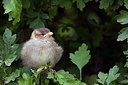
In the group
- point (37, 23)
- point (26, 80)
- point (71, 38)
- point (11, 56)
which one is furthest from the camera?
point (71, 38)

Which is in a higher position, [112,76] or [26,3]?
[26,3]

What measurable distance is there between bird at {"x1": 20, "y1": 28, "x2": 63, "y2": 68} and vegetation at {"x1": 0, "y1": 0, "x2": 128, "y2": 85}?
84 mm

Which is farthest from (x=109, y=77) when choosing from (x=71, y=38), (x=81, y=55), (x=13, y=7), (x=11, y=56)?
(x=71, y=38)

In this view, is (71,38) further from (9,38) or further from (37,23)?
(9,38)

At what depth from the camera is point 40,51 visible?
14.4 ft

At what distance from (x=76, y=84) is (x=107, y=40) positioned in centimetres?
208

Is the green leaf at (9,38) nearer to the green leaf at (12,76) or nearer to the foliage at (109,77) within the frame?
the green leaf at (12,76)

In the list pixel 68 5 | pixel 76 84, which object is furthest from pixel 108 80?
pixel 68 5

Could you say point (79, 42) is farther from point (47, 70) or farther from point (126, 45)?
point (47, 70)

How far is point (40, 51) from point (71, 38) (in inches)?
51.2

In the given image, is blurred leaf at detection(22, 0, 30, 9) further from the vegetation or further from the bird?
the bird

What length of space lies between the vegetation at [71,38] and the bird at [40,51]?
0.08 m

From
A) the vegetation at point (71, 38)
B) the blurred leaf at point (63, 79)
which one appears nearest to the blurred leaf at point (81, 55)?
the vegetation at point (71, 38)

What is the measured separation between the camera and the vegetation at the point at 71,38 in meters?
3.76
